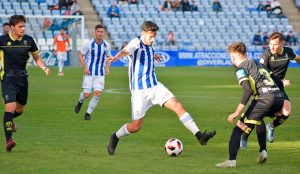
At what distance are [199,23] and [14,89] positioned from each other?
41.8m

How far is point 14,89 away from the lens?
13.4m

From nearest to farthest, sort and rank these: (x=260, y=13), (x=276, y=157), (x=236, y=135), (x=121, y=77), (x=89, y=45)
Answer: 1. (x=236, y=135)
2. (x=276, y=157)
3. (x=89, y=45)
4. (x=121, y=77)
5. (x=260, y=13)

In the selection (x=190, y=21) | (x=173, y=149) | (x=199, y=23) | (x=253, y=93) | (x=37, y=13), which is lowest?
(x=173, y=149)

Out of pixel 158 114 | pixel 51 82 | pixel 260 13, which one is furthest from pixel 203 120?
pixel 260 13

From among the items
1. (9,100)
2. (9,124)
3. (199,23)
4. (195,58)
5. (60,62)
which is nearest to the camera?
(9,124)

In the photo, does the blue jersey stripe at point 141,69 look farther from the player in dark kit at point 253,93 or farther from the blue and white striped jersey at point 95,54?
the blue and white striped jersey at point 95,54

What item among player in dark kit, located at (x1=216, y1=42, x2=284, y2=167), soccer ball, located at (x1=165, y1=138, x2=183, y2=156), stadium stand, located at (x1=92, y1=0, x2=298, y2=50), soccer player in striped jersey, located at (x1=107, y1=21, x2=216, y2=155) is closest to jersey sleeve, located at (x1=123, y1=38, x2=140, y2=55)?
soccer player in striped jersey, located at (x1=107, y1=21, x2=216, y2=155)

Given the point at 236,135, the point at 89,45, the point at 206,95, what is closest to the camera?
the point at 236,135

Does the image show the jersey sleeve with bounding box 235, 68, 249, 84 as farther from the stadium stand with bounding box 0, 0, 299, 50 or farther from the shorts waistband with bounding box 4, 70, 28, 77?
the stadium stand with bounding box 0, 0, 299, 50

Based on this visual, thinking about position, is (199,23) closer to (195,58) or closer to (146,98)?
(195,58)

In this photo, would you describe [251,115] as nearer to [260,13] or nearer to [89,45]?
[89,45]

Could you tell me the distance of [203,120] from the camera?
18438 millimetres

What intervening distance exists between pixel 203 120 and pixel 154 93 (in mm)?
5935

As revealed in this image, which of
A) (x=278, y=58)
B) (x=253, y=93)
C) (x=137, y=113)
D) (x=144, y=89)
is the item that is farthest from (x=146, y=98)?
(x=278, y=58)
